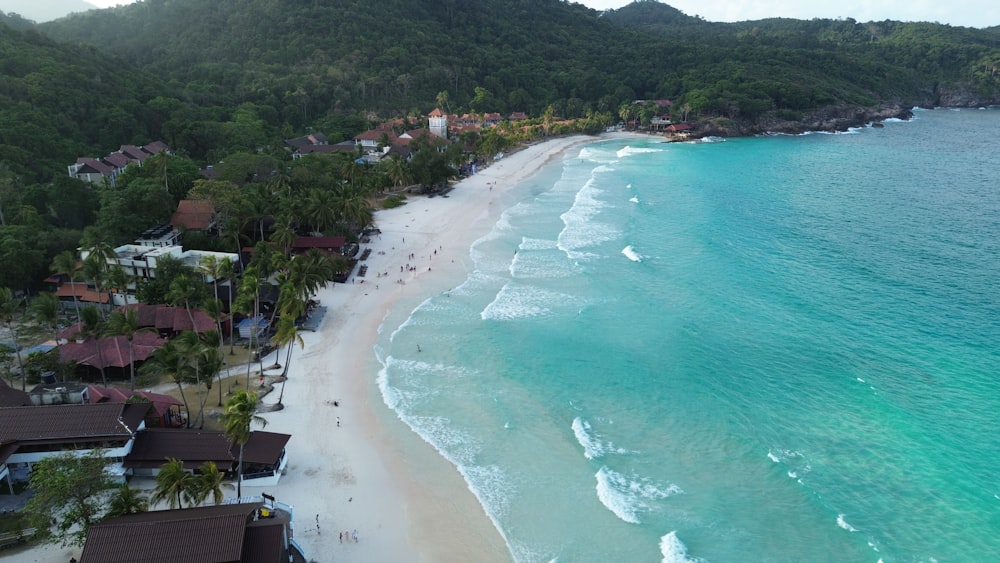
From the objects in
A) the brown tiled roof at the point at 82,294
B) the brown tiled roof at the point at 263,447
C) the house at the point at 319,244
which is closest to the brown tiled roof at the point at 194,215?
the house at the point at 319,244

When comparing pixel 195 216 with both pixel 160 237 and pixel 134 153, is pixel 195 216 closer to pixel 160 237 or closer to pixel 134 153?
pixel 160 237

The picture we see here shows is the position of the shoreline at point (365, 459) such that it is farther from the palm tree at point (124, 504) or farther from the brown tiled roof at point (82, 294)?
the brown tiled roof at point (82, 294)

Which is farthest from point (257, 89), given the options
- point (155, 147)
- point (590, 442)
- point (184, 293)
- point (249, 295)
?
point (590, 442)

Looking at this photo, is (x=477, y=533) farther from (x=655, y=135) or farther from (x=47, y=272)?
(x=655, y=135)

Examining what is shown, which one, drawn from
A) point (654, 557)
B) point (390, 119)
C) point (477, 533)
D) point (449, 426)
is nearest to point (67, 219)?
point (449, 426)

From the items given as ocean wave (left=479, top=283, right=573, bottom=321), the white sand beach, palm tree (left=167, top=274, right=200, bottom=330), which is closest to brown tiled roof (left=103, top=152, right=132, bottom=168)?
the white sand beach

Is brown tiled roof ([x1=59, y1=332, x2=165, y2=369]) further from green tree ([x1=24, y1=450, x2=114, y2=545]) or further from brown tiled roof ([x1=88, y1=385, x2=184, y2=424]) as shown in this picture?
green tree ([x1=24, y1=450, x2=114, y2=545])
